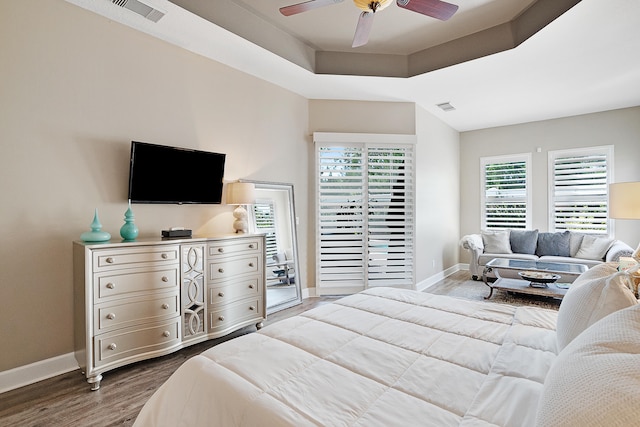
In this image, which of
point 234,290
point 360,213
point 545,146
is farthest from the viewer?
point 545,146

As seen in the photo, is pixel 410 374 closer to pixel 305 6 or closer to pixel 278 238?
pixel 305 6

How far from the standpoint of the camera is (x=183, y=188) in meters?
3.10

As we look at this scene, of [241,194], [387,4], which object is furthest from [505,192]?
A: [241,194]

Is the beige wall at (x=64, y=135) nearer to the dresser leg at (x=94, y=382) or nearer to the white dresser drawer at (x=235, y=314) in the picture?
the dresser leg at (x=94, y=382)

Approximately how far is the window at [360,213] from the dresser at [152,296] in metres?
1.70

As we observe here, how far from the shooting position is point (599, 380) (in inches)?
27.1

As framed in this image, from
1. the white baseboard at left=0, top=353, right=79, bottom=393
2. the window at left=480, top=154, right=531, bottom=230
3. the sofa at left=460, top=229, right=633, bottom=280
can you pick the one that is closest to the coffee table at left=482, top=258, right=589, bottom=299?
the sofa at left=460, top=229, right=633, bottom=280

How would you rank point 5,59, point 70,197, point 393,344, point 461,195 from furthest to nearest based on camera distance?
point 461,195, point 70,197, point 5,59, point 393,344

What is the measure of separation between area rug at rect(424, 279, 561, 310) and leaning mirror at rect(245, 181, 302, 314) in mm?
2332

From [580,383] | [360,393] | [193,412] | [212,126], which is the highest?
[212,126]

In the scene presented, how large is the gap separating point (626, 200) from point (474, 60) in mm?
2058

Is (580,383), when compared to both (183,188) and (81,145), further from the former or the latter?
(81,145)

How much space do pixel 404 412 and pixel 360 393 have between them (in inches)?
6.6

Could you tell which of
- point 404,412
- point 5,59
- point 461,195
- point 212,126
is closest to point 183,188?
point 212,126
